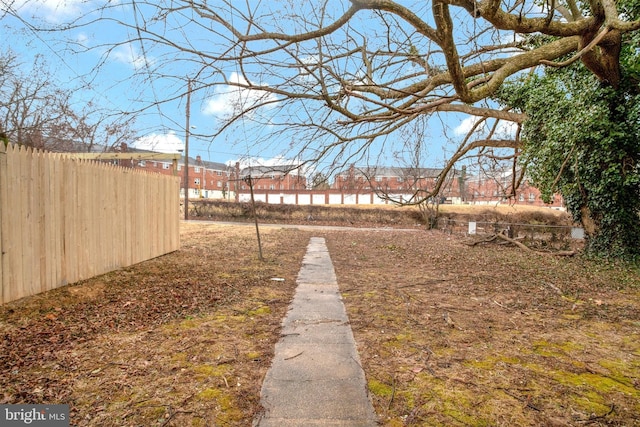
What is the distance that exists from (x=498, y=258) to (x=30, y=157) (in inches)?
412

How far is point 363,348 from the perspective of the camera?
2.94 m

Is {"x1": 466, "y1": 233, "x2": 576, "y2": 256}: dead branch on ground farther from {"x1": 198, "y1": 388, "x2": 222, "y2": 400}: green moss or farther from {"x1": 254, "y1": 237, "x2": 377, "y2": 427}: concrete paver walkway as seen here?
{"x1": 198, "y1": 388, "x2": 222, "y2": 400}: green moss

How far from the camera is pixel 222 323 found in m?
3.56

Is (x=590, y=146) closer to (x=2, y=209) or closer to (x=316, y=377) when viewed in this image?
(x=316, y=377)

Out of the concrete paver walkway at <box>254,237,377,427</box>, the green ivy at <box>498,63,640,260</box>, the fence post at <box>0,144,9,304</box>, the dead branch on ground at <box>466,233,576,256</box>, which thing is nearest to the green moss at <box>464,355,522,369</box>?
the concrete paver walkway at <box>254,237,377,427</box>

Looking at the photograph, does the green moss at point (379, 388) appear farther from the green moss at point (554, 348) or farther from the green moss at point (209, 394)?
the green moss at point (554, 348)

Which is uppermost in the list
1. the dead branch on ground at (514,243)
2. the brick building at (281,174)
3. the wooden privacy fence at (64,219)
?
the brick building at (281,174)

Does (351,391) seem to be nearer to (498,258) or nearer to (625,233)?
(498,258)

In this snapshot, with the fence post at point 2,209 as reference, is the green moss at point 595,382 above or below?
below

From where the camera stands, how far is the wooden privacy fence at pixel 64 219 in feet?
13.0

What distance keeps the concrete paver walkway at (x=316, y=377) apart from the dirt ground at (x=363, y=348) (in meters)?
0.10

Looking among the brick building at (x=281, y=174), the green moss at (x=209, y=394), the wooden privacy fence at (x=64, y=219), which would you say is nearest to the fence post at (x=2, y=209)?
the wooden privacy fence at (x=64, y=219)

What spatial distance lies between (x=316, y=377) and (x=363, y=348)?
71 cm

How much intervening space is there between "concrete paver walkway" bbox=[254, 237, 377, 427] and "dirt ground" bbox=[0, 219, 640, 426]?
10 centimetres
